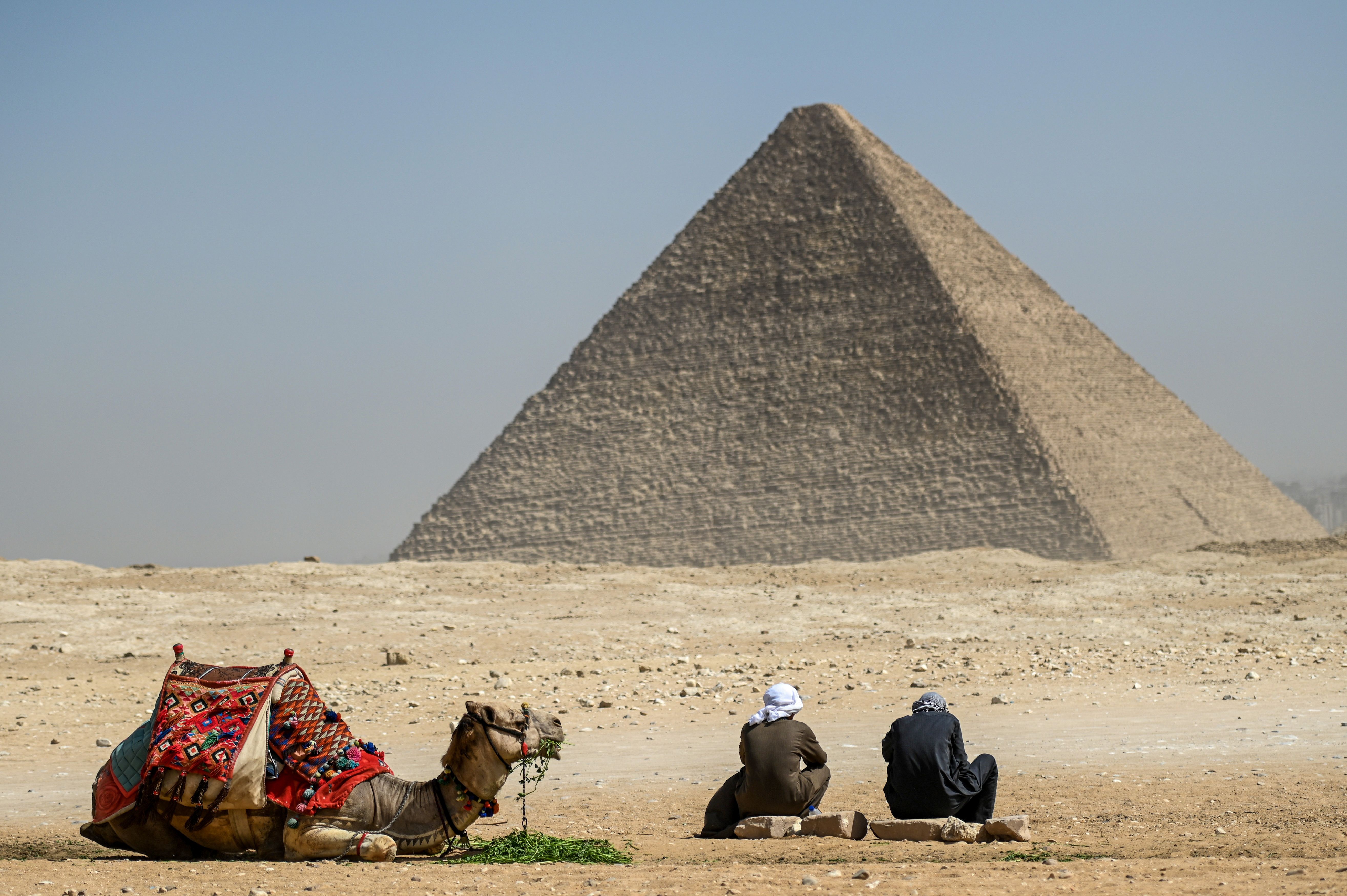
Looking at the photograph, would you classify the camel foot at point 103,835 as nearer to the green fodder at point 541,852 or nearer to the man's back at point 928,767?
the green fodder at point 541,852

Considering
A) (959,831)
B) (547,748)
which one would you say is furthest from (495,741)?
(959,831)

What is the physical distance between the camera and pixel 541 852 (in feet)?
18.7

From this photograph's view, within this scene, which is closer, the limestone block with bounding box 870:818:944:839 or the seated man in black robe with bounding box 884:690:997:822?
the limestone block with bounding box 870:818:944:839

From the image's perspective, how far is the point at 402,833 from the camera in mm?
5574

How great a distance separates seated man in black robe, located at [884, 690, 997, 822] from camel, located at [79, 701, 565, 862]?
144 cm

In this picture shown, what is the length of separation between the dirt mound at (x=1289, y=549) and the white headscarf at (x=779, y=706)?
23920mm

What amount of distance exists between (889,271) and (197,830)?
197ft

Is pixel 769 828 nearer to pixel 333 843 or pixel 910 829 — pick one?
pixel 910 829

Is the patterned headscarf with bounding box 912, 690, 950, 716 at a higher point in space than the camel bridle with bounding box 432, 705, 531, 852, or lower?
higher

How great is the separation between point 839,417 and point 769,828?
53794 millimetres

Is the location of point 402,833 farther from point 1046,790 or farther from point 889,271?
point 889,271

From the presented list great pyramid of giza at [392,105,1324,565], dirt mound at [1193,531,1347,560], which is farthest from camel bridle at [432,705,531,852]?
great pyramid of giza at [392,105,1324,565]

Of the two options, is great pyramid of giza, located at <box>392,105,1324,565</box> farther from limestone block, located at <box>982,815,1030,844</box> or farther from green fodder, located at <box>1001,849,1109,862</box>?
green fodder, located at <box>1001,849,1109,862</box>

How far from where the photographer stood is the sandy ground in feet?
17.5
